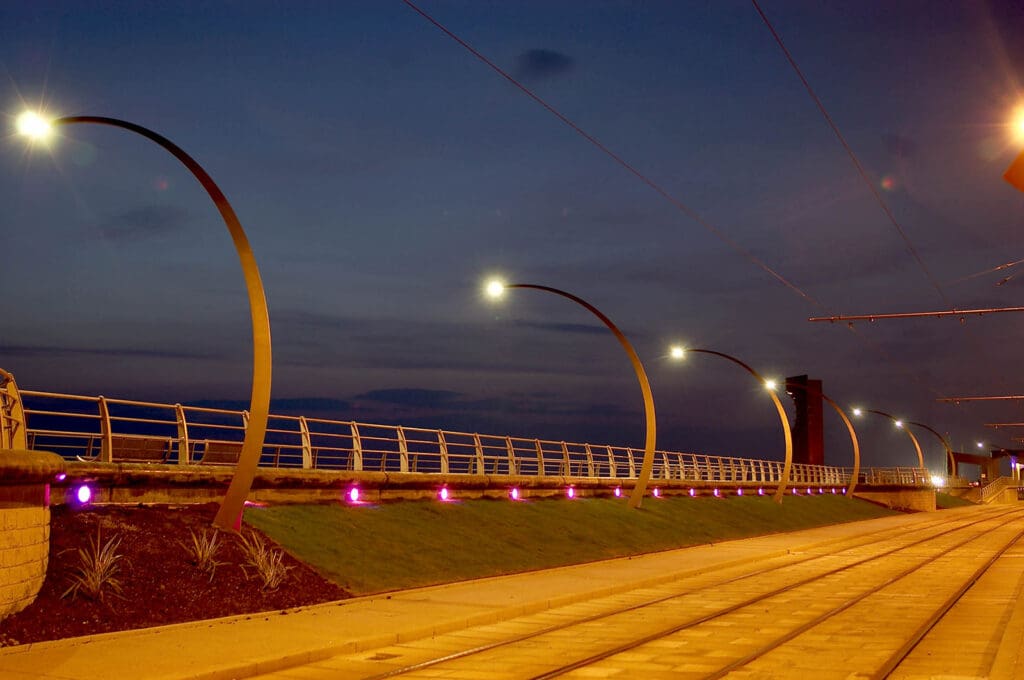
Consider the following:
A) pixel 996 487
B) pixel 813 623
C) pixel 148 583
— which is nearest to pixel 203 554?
pixel 148 583

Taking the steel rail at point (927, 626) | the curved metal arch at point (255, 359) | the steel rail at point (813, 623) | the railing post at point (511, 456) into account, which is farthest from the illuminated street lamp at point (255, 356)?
the railing post at point (511, 456)

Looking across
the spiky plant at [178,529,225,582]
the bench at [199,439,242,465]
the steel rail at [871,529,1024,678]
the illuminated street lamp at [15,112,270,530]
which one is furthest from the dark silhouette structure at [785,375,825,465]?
the spiky plant at [178,529,225,582]

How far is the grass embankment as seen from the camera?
18000mm

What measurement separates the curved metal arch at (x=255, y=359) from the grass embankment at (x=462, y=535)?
4.02 feet

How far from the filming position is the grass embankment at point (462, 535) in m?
18.0

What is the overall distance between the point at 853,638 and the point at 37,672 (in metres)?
9.36

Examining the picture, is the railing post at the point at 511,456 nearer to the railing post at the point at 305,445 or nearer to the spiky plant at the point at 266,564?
the railing post at the point at 305,445

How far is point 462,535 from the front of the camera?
2280cm

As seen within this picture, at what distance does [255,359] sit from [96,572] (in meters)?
5.00

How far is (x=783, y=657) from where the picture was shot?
11055 millimetres

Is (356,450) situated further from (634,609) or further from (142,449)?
(634,609)

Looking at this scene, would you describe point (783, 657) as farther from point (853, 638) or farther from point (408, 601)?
point (408, 601)

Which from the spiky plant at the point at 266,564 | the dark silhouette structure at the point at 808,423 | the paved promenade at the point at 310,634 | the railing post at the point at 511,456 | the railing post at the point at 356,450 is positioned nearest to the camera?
the paved promenade at the point at 310,634

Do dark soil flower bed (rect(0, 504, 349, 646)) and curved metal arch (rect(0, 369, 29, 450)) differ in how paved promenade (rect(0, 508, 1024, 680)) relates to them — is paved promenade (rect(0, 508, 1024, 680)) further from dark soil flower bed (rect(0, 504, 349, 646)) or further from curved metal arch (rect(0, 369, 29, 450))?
curved metal arch (rect(0, 369, 29, 450))
